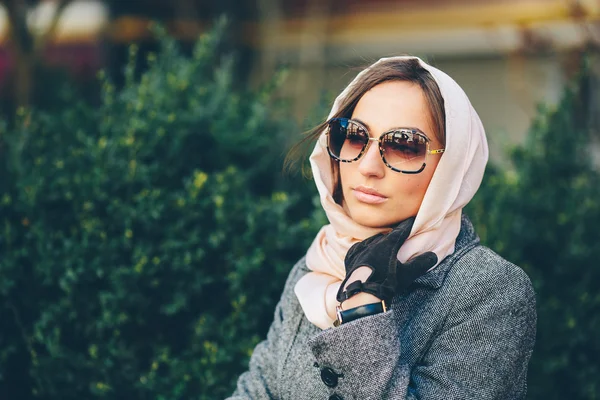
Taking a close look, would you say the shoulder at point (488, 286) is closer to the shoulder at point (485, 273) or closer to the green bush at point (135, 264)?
the shoulder at point (485, 273)

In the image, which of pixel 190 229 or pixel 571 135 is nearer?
pixel 190 229

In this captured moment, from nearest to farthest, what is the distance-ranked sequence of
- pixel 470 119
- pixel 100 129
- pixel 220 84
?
1. pixel 470 119
2. pixel 100 129
3. pixel 220 84

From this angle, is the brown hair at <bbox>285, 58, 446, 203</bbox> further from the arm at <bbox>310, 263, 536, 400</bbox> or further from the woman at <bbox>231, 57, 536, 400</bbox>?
→ the arm at <bbox>310, 263, 536, 400</bbox>

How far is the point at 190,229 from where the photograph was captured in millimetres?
3020

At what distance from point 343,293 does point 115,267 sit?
53.6 inches

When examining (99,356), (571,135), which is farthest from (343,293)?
(571,135)

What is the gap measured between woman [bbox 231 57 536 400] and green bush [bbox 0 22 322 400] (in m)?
0.74

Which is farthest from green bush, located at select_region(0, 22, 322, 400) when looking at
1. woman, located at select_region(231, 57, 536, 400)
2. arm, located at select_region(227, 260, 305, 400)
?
woman, located at select_region(231, 57, 536, 400)

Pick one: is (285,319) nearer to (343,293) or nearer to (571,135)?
(343,293)

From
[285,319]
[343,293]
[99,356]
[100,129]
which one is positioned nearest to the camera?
[343,293]

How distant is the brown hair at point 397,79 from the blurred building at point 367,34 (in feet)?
24.8

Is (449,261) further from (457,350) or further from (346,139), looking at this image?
(346,139)

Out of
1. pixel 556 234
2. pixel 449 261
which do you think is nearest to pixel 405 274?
pixel 449 261

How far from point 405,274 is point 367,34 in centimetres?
1009
